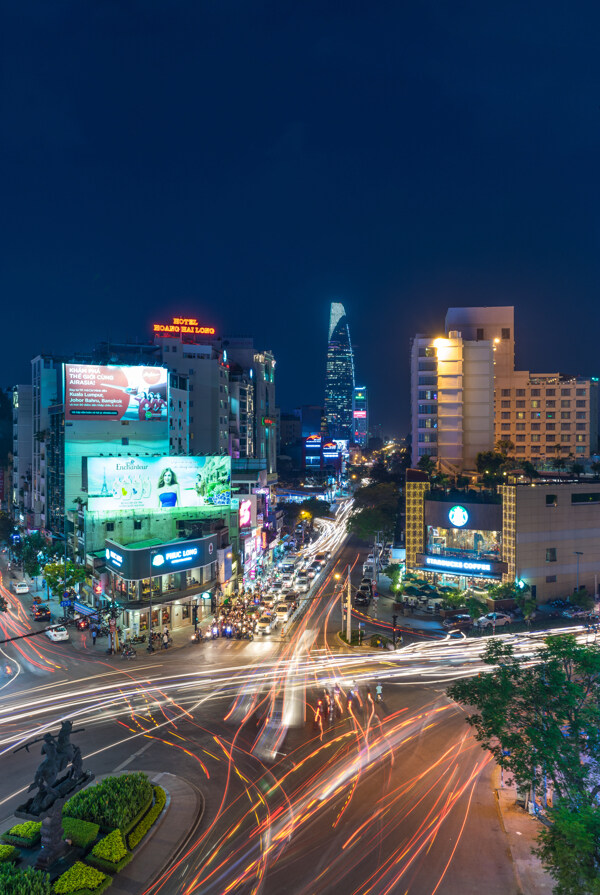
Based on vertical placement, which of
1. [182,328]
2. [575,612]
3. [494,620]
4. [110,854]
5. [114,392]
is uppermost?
[182,328]

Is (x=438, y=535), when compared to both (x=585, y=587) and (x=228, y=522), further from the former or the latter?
(x=228, y=522)

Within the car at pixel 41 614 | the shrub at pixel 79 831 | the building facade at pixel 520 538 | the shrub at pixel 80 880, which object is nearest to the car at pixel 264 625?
the car at pixel 41 614

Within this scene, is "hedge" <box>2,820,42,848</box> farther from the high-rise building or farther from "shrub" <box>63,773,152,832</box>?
the high-rise building

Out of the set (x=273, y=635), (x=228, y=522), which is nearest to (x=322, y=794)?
(x=273, y=635)

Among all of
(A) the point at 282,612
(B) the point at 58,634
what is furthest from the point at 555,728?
(B) the point at 58,634

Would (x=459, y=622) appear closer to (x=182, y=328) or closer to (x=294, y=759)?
(x=294, y=759)

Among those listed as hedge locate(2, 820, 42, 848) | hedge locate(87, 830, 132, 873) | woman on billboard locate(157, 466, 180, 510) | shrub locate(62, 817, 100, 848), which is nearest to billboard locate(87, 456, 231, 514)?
woman on billboard locate(157, 466, 180, 510)

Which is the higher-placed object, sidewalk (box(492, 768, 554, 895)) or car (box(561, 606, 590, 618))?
sidewalk (box(492, 768, 554, 895))
